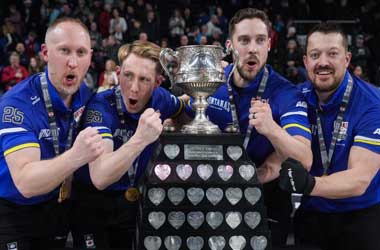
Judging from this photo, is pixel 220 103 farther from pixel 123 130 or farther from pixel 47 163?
pixel 47 163

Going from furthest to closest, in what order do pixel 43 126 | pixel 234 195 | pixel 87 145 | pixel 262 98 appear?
1. pixel 262 98
2. pixel 43 126
3. pixel 234 195
4. pixel 87 145

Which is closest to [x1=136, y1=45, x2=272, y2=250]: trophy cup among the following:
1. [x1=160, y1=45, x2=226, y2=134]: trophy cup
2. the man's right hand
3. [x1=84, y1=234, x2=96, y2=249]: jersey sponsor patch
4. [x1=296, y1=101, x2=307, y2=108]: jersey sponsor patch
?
[x1=160, y1=45, x2=226, y2=134]: trophy cup

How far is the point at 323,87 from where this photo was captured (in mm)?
3314

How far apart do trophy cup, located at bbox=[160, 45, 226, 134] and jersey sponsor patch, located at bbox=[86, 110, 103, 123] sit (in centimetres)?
60

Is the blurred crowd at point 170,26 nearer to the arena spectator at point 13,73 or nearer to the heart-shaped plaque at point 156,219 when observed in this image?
the arena spectator at point 13,73

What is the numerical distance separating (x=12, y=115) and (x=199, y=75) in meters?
1.02

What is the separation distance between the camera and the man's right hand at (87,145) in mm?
2496

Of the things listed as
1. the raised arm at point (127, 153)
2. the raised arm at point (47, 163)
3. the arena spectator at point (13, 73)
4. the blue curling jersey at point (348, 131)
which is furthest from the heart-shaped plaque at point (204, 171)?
the arena spectator at point (13, 73)

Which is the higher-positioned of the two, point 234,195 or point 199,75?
point 199,75

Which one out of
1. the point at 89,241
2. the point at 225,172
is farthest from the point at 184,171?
the point at 89,241

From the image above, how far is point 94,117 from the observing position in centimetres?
316

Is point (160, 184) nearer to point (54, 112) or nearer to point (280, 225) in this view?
point (54, 112)

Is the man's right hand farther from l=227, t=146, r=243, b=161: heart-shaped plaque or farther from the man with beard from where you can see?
the man with beard

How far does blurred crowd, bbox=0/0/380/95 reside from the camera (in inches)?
518
